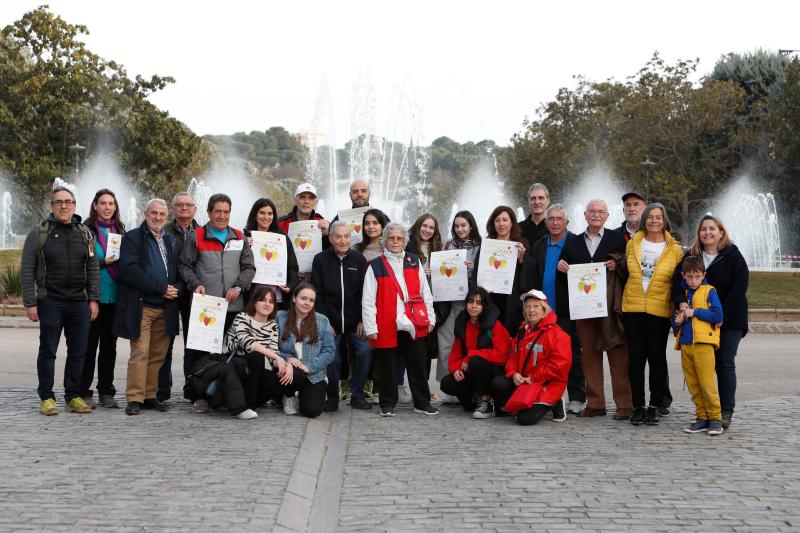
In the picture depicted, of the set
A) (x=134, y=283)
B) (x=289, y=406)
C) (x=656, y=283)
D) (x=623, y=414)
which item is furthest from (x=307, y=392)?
(x=656, y=283)

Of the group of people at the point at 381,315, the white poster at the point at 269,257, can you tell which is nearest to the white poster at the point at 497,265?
the group of people at the point at 381,315

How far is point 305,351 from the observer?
8922 mm

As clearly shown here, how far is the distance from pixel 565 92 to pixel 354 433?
44.6 metres

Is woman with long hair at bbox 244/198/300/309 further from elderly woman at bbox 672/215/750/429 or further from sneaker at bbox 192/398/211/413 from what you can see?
elderly woman at bbox 672/215/750/429

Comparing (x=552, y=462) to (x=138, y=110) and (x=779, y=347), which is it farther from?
(x=138, y=110)

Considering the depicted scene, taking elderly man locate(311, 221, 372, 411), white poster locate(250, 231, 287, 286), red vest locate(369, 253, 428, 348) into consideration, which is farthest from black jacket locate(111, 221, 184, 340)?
red vest locate(369, 253, 428, 348)

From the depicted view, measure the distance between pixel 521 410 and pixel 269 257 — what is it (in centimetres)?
304

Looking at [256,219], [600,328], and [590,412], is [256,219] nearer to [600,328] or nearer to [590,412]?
[600,328]

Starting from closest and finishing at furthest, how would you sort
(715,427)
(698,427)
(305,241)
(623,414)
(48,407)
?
(715,427) < (698,427) < (48,407) < (623,414) < (305,241)

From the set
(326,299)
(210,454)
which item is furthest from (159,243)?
(210,454)

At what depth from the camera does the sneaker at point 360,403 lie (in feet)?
30.6

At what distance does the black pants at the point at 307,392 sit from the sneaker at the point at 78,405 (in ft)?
6.35

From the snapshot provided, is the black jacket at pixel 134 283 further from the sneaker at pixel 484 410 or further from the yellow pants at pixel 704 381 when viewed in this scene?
the yellow pants at pixel 704 381

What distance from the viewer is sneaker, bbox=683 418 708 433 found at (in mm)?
8180
